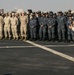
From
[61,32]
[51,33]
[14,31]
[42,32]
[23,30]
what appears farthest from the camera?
[14,31]

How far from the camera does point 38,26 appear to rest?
20703mm

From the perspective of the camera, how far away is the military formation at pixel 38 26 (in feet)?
64.0

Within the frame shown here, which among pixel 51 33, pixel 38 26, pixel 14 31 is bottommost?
pixel 51 33

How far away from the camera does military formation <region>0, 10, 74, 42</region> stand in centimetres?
1952

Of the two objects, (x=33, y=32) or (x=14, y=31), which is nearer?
(x=33, y=32)

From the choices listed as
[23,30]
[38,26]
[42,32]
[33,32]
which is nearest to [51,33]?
[42,32]

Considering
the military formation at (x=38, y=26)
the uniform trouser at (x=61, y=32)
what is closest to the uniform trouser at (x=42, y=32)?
the military formation at (x=38, y=26)

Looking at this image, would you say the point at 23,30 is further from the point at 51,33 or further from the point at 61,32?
the point at 61,32

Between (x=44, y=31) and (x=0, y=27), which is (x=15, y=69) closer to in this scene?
(x=44, y=31)

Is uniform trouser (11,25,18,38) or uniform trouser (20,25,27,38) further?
uniform trouser (11,25,18,38)

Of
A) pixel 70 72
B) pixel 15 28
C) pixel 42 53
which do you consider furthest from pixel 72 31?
pixel 70 72

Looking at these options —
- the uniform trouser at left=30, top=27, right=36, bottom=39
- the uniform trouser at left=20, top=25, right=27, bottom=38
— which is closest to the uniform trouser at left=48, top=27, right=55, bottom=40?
the uniform trouser at left=30, top=27, right=36, bottom=39

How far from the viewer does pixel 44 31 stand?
806 inches

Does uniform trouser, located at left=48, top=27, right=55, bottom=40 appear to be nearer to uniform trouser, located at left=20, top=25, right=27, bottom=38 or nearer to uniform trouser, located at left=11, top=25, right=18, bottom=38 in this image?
uniform trouser, located at left=20, top=25, right=27, bottom=38
